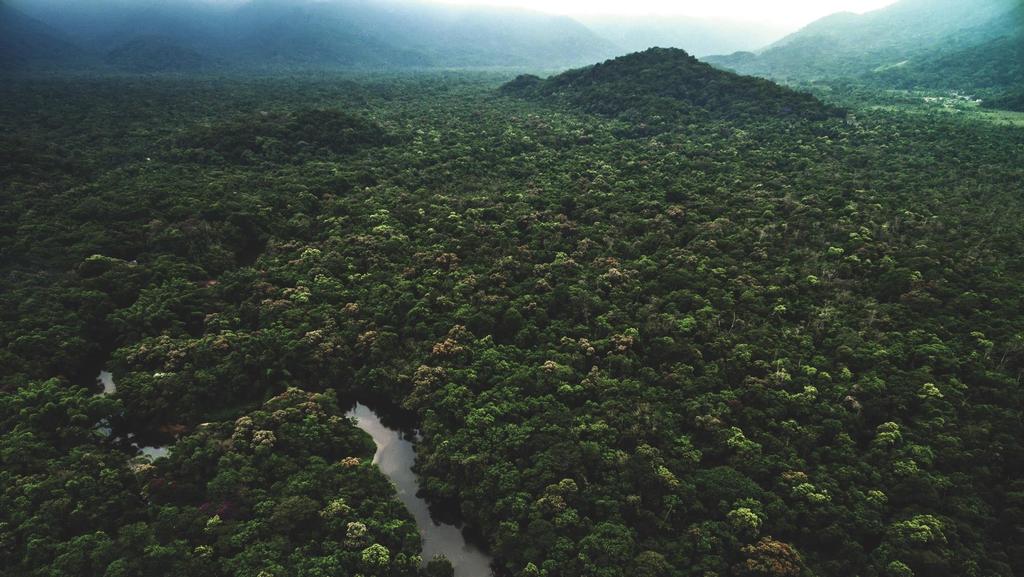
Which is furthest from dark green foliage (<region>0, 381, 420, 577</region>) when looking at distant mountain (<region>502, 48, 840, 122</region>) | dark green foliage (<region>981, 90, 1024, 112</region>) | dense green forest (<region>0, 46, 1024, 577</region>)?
dark green foliage (<region>981, 90, 1024, 112</region>)

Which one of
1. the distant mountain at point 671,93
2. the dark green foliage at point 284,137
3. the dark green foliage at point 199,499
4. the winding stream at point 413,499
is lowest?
the winding stream at point 413,499

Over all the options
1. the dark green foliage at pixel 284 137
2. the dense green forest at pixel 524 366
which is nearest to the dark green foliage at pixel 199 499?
the dense green forest at pixel 524 366

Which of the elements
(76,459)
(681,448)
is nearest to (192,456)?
(76,459)

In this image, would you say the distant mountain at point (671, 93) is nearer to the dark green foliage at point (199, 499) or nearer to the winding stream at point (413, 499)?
the winding stream at point (413, 499)

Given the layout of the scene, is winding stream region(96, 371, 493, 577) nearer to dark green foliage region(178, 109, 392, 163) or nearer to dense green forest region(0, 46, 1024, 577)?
dense green forest region(0, 46, 1024, 577)

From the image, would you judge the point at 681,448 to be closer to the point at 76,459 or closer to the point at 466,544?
the point at 466,544

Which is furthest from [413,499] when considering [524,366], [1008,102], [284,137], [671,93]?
[1008,102]
